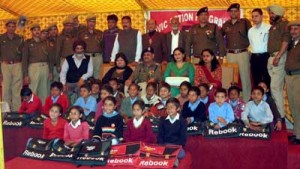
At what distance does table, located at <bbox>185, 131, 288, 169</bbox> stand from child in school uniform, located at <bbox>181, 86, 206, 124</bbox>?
0.57m

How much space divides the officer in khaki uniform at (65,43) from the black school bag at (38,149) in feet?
11.2

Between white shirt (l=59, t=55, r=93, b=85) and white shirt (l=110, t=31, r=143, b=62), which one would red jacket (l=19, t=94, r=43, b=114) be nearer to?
white shirt (l=59, t=55, r=93, b=85)

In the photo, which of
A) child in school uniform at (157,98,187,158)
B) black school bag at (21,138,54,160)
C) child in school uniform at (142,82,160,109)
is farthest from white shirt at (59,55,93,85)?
black school bag at (21,138,54,160)

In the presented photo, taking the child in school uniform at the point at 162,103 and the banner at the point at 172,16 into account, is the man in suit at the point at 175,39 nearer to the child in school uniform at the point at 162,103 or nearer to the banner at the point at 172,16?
the banner at the point at 172,16

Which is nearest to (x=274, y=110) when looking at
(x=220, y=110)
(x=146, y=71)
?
(x=220, y=110)

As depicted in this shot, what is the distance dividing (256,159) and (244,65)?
95.8 inches

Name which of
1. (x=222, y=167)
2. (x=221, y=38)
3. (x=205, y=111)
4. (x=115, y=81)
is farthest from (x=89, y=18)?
(x=222, y=167)

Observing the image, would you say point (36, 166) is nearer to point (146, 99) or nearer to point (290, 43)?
point (146, 99)

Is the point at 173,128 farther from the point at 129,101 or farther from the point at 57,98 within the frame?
the point at 57,98

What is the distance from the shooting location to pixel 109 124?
19.6ft

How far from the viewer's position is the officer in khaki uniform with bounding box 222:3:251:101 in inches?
313

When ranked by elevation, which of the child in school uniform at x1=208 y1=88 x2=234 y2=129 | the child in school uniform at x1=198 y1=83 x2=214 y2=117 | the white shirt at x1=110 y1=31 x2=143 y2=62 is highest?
the white shirt at x1=110 y1=31 x2=143 y2=62


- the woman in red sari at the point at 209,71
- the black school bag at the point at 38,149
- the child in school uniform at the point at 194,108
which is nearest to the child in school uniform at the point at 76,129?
the black school bag at the point at 38,149

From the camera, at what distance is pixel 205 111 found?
261 inches
